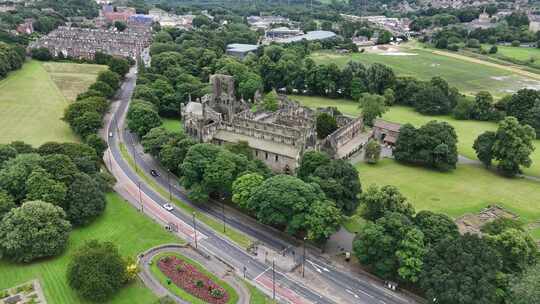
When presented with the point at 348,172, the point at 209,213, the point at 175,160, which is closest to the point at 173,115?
the point at 175,160

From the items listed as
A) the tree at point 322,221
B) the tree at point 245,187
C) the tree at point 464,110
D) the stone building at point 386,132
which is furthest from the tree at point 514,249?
the tree at point 464,110

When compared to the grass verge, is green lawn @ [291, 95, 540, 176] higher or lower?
higher

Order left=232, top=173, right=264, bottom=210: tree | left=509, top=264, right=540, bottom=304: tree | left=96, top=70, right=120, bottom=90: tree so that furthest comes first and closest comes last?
left=96, top=70, right=120, bottom=90: tree, left=232, top=173, right=264, bottom=210: tree, left=509, top=264, right=540, bottom=304: tree

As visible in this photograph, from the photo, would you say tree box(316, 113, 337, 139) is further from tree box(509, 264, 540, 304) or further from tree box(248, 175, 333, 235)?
tree box(509, 264, 540, 304)

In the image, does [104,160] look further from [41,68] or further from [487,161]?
[41,68]

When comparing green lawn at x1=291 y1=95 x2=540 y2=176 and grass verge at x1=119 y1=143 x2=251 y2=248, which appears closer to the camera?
grass verge at x1=119 y1=143 x2=251 y2=248

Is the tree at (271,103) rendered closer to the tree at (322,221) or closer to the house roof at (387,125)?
the house roof at (387,125)

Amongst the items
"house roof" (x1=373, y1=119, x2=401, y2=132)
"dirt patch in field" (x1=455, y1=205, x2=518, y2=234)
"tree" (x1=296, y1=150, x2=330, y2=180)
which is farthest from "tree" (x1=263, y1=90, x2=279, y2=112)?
"dirt patch in field" (x1=455, y1=205, x2=518, y2=234)
